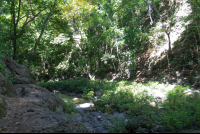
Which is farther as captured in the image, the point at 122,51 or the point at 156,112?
the point at 122,51

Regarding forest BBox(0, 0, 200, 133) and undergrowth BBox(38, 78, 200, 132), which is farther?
forest BBox(0, 0, 200, 133)

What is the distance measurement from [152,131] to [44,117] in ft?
9.08

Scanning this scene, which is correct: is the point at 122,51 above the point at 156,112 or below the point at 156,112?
above

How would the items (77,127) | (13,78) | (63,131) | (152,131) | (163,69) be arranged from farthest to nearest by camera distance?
(163,69), (13,78), (152,131), (77,127), (63,131)

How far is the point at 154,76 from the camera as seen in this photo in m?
11.9

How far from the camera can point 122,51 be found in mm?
14898

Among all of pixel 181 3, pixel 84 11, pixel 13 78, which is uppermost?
pixel 84 11

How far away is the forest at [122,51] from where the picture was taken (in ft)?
20.5

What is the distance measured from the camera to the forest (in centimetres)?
626

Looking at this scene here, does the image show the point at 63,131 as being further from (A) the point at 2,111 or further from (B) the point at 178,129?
(B) the point at 178,129

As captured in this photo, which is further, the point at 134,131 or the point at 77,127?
the point at 134,131

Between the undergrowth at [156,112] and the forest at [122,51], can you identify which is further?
the forest at [122,51]

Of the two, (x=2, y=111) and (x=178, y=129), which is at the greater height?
(x=2, y=111)

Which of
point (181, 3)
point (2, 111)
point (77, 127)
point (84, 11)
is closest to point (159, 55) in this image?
point (181, 3)
